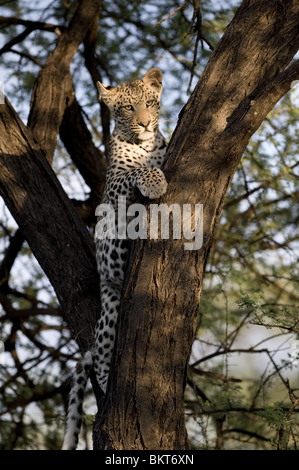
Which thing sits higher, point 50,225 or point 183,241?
point 50,225

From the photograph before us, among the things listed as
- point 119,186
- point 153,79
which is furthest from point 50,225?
point 153,79

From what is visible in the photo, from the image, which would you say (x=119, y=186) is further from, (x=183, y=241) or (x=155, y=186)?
(x=183, y=241)

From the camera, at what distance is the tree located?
12.0 ft

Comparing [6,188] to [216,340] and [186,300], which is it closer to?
[186,300]

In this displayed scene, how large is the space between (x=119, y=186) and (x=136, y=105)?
0.86m

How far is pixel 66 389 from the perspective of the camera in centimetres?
648

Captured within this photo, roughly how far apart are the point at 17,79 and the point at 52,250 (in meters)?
3.62

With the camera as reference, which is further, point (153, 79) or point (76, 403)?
point (153, 79)

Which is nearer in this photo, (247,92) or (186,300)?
(186,300)

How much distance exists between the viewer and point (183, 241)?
3.81 metres

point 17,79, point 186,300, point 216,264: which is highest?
point 17,79

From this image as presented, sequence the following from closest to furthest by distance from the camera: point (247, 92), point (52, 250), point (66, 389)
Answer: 1. point (247, 92)
2. point (52, 250)
3. point (66, 389)

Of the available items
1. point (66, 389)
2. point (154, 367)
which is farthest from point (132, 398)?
point (66, 389)

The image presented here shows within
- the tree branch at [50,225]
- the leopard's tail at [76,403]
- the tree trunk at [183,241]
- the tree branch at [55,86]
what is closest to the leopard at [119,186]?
the leopard's tail at [76,403]
